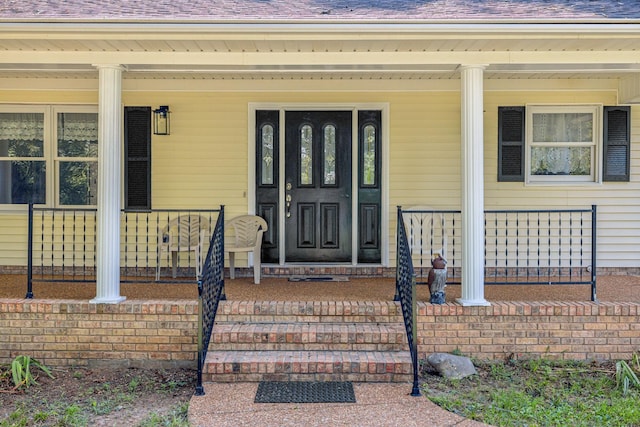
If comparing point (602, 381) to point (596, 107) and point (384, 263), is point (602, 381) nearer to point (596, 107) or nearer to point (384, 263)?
point (384, 263)

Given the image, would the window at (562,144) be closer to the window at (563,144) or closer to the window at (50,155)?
the window at (563,144)

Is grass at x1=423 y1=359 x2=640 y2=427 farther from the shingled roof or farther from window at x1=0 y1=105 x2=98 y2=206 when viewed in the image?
window at x1=0 y1=105 x2=98 y2=206

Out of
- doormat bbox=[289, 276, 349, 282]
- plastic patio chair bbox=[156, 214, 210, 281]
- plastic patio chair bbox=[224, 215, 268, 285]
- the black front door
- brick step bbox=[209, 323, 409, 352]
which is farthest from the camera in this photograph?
the black front door

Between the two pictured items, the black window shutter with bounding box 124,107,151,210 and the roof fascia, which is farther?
the black window shutter with bounding box 124,107,151,210

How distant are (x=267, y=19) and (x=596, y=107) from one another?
4.38 meters

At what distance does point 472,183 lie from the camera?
16.9ft

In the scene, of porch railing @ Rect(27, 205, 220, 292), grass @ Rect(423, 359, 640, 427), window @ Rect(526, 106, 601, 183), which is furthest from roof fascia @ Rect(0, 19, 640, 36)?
grass @ Rect(423, 359, 640, 427)

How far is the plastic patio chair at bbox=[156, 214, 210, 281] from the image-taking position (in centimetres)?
627

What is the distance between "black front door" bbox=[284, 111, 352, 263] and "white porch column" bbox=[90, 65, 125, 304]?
2.35 metres

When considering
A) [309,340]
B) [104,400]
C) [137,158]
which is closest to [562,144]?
[309,340]

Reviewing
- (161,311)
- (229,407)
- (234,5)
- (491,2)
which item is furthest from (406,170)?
(229,407)

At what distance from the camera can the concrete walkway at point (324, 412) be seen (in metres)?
3.75

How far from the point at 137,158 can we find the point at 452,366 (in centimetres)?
441

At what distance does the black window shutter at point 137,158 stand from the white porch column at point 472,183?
3800mm
